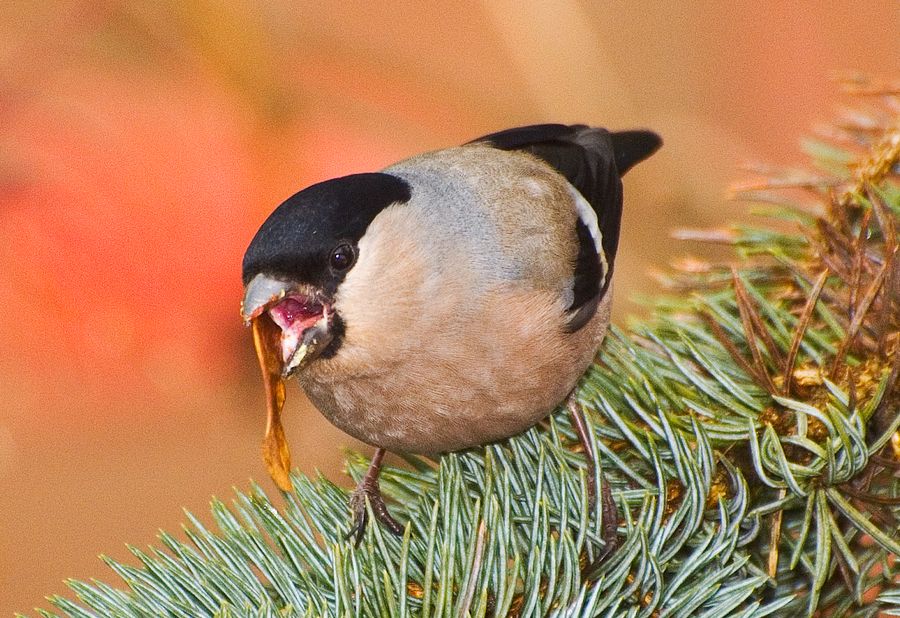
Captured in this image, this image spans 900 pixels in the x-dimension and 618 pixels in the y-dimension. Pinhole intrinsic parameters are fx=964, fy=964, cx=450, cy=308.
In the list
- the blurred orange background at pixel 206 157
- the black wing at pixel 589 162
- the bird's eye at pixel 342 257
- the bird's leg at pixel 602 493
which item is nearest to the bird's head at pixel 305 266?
the bird's eye at pixel 342 257

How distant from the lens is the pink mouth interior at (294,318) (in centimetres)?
106

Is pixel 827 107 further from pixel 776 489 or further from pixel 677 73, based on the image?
pixel 776 489

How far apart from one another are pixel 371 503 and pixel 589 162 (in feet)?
2.67

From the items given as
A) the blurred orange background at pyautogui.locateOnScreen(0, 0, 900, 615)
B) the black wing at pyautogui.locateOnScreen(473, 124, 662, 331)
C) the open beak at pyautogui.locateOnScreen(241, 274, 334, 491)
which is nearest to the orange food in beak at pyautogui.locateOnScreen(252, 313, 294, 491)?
the open beak at pyautogui.locateOnScreen(241, 274, 334, 491)

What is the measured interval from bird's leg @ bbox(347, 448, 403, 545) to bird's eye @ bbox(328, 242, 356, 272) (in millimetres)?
238

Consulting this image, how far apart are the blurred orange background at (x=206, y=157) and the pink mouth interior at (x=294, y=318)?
3.60 feet

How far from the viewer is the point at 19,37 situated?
2.10 metres

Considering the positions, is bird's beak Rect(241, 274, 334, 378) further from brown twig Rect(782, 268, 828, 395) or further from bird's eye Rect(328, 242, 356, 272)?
brown twig Rect(782, 268, 828, 395)

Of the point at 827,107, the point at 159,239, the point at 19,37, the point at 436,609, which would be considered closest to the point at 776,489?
the point at 436,609

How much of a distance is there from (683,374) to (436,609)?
1.41 ft

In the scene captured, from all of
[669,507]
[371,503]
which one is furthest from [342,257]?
[669,507]

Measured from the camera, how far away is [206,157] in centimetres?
220

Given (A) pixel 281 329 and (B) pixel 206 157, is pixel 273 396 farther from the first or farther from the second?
(B) pixel 206 157

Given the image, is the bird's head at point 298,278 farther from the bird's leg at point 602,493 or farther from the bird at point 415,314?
the bird's leg at point 602,493
